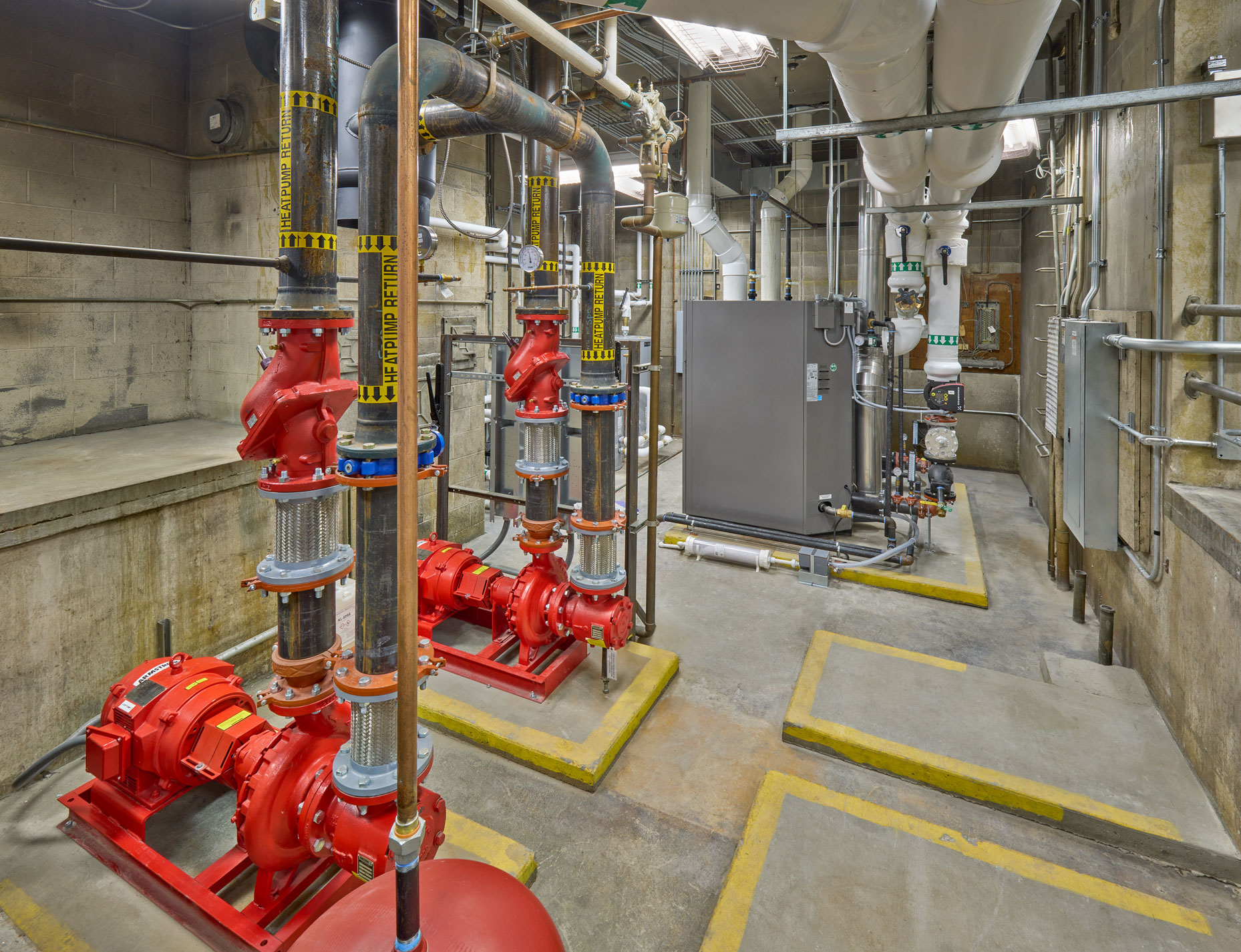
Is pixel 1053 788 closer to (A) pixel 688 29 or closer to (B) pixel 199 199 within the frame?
(A) pixel 688 29

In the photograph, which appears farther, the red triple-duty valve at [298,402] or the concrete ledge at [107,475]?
the concrete ledge at [107,475]

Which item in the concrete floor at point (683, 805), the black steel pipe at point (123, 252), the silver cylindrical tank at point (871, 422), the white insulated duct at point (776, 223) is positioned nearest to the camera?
the black steel pipe at point (123, 252)

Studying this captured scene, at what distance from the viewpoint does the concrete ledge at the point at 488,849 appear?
2.13 meters

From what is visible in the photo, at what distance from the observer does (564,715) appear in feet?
9.61

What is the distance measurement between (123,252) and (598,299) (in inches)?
74.2

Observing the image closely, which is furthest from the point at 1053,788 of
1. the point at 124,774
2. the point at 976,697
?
the point at 124,774

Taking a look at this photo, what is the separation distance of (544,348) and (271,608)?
81.6 inches

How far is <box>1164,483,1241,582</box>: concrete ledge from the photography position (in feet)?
6.99

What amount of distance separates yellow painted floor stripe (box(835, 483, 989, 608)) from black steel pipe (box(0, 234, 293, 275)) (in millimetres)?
4036

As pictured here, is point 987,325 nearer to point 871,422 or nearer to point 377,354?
point 871,422

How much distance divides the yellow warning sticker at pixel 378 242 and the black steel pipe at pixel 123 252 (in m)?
0.23

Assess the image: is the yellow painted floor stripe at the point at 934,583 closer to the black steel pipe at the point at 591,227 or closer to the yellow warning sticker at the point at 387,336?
the black steel pipe at the point at 591,227

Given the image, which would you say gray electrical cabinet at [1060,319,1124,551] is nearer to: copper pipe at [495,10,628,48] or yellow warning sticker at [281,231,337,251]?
copper pipe at [495,10,628,48]

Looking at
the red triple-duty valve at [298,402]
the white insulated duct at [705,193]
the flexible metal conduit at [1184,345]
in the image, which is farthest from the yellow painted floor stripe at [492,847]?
the white insulated duct at [705,193]
